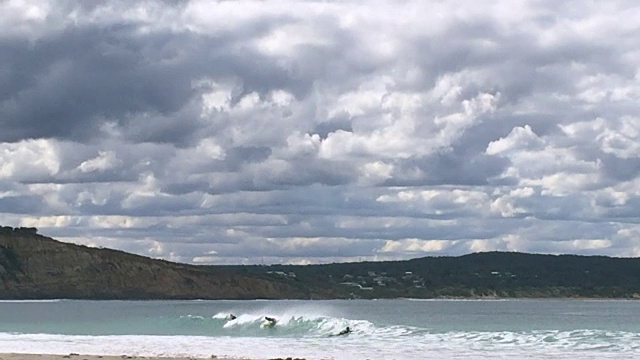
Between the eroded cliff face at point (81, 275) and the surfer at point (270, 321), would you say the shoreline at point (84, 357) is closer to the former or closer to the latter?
the surfer at point (270, 321)

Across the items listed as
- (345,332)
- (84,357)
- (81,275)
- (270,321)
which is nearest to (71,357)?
(84,357)

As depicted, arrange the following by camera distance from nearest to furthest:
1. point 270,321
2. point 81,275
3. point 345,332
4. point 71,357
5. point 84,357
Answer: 1. point 71,357
2. point 84,357
3. point 345,332
4. point 270,321
5. point 81,275

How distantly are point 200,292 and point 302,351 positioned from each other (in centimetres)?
15805

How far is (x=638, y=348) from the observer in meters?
41.6

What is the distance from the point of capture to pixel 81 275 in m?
188

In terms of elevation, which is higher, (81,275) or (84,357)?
(81,275)

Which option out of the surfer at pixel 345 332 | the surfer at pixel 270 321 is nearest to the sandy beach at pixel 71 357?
the surfer at pixel 345 332

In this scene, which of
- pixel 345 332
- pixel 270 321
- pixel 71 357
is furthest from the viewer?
pixel 270 321

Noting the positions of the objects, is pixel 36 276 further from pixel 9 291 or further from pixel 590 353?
pixel 590 353

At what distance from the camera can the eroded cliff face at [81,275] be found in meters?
180

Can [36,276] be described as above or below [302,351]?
above

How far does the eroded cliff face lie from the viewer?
7087 inches

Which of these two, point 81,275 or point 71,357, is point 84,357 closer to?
point 71,357

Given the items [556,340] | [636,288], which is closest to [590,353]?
[556,340]
